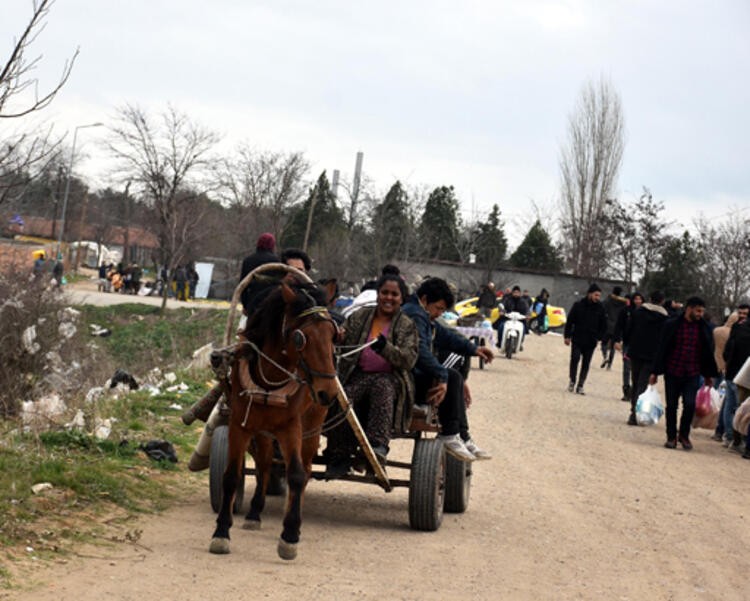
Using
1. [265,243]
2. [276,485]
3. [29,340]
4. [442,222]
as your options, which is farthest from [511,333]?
[442,222]

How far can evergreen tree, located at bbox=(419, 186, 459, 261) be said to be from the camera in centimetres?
7088

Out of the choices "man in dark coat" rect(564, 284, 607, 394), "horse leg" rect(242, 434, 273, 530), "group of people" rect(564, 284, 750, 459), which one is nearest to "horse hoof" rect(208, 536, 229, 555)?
"horse leg" rect(242, 434, 273, 530)

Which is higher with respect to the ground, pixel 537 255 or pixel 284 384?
pixel 537 255

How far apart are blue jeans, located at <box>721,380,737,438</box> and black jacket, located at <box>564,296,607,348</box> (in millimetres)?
4837

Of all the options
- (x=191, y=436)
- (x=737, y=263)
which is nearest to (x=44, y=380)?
(x=191, y=436)

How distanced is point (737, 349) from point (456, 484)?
938 cm

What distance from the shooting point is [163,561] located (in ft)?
25.2

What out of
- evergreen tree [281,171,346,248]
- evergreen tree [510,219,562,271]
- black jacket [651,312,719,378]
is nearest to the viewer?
black jacket [651,312,719,378]

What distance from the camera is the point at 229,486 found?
8.26 metres

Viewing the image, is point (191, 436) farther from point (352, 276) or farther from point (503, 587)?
point (352, 276)

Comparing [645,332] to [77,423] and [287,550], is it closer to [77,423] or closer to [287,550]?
[77,423]

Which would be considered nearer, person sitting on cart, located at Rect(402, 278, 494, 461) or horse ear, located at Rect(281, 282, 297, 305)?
horse ear, located at Rect(281, 282, 297, 305)

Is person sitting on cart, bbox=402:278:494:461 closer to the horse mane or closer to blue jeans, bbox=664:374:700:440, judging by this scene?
the horse mane

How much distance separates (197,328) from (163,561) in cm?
3197
